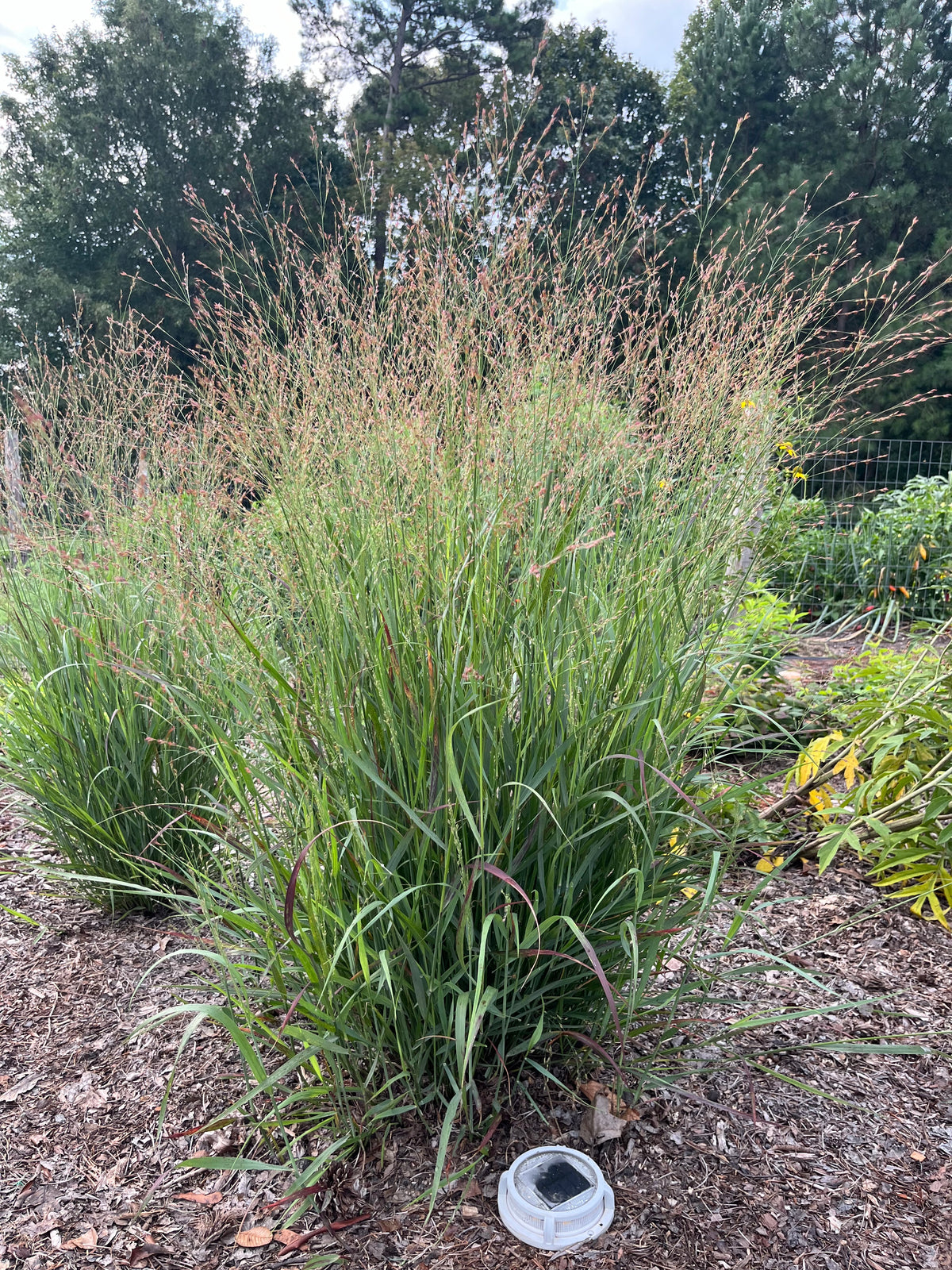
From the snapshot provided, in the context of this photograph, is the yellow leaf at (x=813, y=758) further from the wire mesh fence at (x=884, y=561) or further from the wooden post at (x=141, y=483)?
the wire mesh fence at (x=884, y=561)

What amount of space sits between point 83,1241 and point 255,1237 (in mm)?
308

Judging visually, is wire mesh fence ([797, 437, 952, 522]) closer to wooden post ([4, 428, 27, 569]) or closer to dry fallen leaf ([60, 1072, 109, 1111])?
wooden post ([4, 428, 27, 569])

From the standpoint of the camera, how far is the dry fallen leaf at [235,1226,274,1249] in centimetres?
132

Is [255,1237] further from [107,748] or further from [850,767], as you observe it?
[850,767]

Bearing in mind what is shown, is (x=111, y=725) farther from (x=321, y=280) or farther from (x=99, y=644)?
(x=321, y=280)

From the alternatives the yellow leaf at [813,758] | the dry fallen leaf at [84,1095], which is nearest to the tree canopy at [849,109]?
the yellow leaf at [813,758]

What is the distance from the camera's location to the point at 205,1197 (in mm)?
1435

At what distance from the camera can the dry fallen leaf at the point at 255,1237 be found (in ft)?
4.33

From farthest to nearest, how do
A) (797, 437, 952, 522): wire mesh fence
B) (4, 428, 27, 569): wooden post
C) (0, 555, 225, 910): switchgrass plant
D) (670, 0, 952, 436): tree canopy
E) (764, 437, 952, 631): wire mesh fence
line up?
(670, 0, 952, 436): tree canopy, (797, 437, 952, 522): wire mesh fence, (764, 437, 952, 631): wire mesh fence, (4, 428, 27, 569): wooden post, (0, 555, 225, 910): switchgrass plant

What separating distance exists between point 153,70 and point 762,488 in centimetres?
2132

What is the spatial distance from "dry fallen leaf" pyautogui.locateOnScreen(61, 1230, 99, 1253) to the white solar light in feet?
2.28

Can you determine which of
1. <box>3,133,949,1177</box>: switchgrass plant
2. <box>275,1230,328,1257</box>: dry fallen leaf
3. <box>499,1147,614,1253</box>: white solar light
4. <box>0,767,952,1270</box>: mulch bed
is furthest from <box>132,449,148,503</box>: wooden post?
<box>499,1147,614,1253</box>: white solar light

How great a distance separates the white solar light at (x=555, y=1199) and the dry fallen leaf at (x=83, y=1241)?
70 cm

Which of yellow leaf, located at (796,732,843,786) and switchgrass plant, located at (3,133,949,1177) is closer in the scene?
switchgrass plant, located at (3,133,949,1177)
